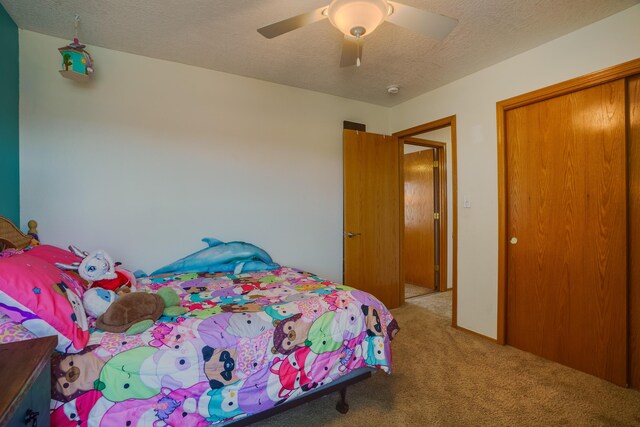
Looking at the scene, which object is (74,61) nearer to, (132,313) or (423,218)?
(132,313)

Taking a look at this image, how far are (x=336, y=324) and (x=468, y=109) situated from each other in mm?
2479

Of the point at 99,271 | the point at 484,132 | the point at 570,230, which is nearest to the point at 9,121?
the point at 99,271

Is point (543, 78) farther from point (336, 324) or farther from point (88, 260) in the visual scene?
point (88, 260)

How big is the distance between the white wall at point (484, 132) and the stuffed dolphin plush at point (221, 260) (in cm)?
192

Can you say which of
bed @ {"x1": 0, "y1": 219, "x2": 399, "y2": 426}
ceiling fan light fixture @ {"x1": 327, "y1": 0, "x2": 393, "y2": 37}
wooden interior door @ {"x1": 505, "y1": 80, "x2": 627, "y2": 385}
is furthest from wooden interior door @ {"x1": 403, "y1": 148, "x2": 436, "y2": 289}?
ceiling fan light fixture @ {"x1": 327, "y1": 0, "x2": 393, "y2": 37}

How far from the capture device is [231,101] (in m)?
2.88

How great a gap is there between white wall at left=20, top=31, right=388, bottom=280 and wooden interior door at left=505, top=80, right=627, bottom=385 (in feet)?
5.83

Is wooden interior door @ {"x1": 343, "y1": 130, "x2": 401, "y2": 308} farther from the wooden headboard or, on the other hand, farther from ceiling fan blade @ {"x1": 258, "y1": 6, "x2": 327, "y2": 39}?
the wooden headboard

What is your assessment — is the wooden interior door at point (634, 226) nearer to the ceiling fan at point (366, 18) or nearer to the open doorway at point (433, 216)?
the ceiling fan at point (366, 18)

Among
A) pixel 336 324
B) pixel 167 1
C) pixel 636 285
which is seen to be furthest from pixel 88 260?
pixel 636 285

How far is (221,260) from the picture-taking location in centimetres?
266

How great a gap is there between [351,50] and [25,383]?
1950mm

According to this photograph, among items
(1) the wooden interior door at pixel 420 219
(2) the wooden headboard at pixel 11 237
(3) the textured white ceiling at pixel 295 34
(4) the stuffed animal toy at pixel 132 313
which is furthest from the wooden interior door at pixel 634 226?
(2) the wooden headboard at pixel 11 237

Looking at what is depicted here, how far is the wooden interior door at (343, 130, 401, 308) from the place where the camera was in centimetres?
337
